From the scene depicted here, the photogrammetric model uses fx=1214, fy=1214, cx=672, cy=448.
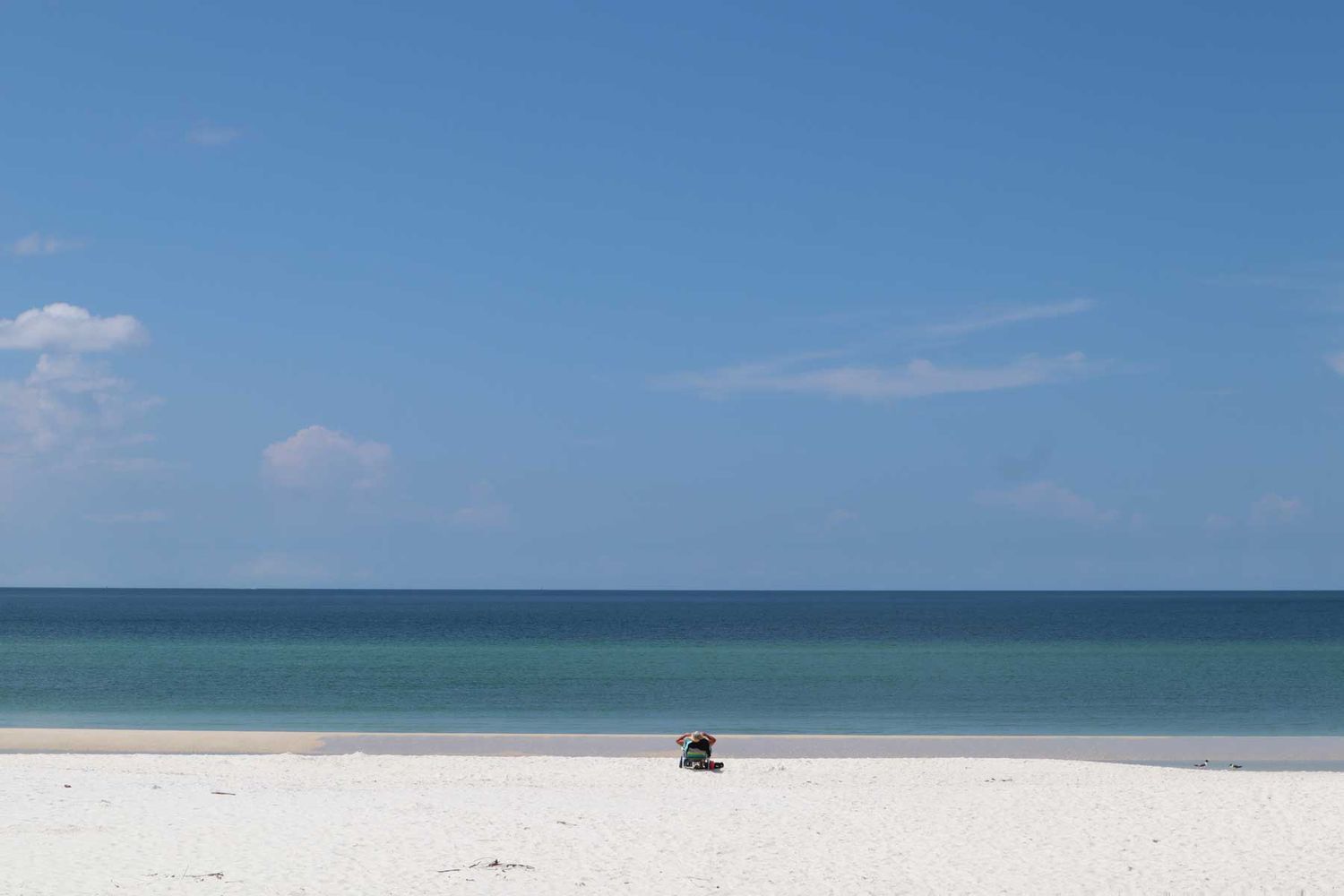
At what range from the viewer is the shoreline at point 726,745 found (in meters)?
28.8

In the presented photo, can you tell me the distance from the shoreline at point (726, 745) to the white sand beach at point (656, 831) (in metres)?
4.82

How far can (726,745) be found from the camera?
29.9 meters

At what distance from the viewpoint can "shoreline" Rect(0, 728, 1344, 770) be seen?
2877cm

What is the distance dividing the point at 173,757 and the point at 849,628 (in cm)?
9383

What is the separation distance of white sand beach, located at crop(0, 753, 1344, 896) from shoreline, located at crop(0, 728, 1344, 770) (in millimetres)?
4821

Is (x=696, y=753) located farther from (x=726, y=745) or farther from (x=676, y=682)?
(x=676, y=682)

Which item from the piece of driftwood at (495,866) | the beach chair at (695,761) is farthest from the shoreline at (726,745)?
the piece of driftwood at (495,866)

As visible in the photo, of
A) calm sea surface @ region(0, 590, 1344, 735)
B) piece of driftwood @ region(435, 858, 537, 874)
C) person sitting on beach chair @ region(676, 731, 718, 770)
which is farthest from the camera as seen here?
calm sea surface @ region(0, 590, 1344, 735)

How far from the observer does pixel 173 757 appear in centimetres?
2656

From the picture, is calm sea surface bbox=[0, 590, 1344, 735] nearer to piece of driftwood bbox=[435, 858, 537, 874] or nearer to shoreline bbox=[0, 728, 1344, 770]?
shoreline bbox=[0, 728, 1344, 770]

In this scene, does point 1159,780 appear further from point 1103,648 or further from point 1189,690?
point 1103,648

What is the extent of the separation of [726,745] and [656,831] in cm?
1377

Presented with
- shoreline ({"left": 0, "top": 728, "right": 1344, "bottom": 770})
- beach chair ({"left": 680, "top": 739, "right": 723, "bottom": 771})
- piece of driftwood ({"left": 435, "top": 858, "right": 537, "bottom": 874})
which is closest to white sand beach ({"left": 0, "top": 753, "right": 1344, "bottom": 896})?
piece of driftwood ({"left": 435, "top": 858, "right": 537, "bottom": 874})

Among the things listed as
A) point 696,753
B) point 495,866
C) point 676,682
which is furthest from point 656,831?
point 676,682
